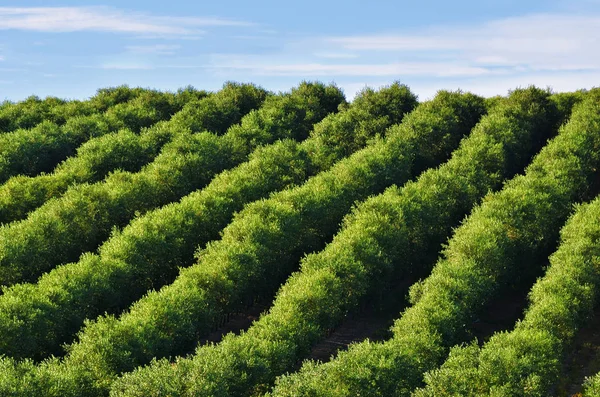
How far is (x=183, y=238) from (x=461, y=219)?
2941 cm

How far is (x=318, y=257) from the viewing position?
5741cm

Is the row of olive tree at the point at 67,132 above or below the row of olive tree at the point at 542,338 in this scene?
above

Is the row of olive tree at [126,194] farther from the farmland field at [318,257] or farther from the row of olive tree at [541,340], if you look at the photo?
the row of olive tree at [541,340]

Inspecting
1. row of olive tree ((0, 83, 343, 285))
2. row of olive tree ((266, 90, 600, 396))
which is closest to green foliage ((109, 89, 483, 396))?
row of olive tree ((266, 90, 600, 396))

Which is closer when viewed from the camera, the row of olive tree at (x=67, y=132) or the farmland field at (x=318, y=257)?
the farmland field at (x=318, y=257)

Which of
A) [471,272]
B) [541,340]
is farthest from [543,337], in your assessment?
[471,272]

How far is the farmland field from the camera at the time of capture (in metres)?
43.3

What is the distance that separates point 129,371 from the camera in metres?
45.6

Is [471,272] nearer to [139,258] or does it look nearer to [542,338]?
[542,338]

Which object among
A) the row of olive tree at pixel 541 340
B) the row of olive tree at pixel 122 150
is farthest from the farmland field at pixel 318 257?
the row of olive tree at pixel 122 150

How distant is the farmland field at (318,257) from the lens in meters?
43.3

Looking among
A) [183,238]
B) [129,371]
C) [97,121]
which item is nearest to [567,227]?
[183,238]

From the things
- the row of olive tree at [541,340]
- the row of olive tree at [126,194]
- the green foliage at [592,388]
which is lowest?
the green foliage at [592,388]

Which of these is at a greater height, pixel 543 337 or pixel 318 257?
pixel 318 257
